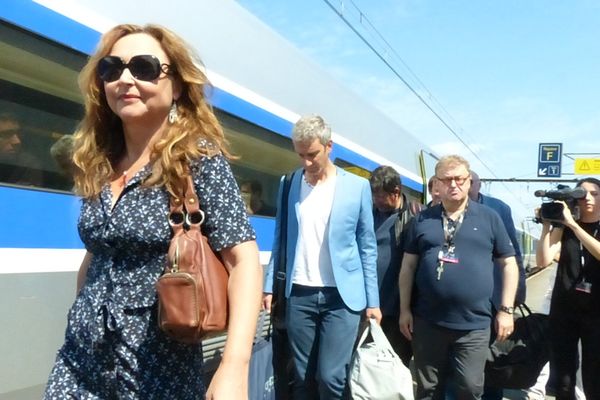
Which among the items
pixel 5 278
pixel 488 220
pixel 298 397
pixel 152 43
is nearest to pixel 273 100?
pixel 488 220

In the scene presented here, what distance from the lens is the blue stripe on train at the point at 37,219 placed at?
2.48 meters

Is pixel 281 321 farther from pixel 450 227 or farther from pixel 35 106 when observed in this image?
pixel 35 106

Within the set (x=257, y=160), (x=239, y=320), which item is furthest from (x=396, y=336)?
(x=239, y=320)

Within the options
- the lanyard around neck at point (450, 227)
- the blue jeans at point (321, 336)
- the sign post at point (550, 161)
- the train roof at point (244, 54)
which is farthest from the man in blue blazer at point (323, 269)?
the sign post at point (550, 161)

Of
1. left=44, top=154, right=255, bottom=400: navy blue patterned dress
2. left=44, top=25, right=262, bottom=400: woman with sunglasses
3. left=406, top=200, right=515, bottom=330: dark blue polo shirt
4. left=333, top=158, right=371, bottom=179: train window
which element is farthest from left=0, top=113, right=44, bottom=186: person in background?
left=333, top=158, right=371, bottom=179: train window

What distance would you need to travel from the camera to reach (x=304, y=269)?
3.88 metres

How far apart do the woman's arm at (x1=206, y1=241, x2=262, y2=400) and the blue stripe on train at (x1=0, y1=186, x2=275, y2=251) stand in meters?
1.10

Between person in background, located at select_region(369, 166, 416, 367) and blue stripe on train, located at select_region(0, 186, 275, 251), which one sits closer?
blue stripe on train, located at select_region(0, 186, 275, 251)

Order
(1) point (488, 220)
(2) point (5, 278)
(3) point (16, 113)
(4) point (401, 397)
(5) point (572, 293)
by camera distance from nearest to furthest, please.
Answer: (2) point (5, 278)
(3) point (16, 113)
(4) point (401, 397)
(1) point (488, 220)
(5) point (572, 293)

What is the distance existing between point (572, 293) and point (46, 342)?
3.17 metres

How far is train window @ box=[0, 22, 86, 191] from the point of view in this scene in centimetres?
258

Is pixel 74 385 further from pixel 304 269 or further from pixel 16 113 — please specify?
pixel 304 269

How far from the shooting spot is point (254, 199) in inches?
186

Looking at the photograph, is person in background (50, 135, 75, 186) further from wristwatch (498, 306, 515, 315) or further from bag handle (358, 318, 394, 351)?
wristwatch (498, 306, 515, 315)
